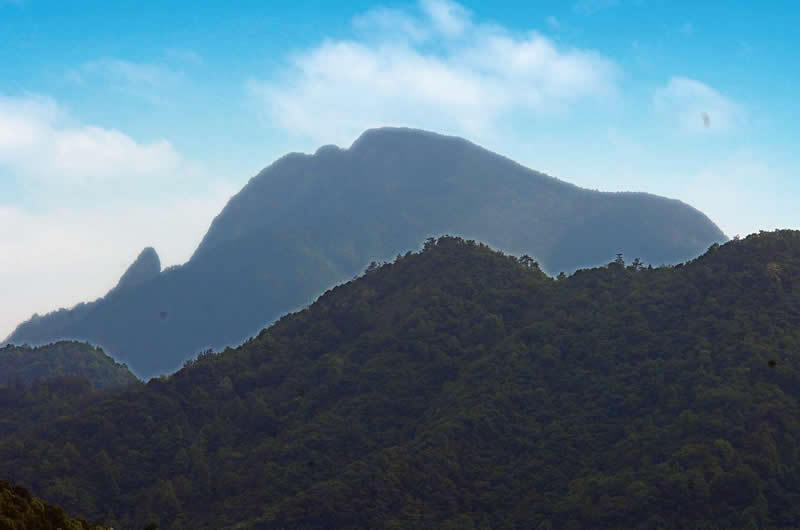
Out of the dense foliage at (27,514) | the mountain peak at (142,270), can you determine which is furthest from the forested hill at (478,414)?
the mountain peak at (142,270)

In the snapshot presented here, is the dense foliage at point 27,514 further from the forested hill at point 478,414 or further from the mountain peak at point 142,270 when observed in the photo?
the mountain peak at point 142,270

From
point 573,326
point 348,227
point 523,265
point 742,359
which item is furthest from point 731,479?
point 348,227

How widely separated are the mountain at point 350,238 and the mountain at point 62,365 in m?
52.1

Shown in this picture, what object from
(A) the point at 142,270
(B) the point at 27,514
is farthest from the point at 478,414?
(A) the point at 142,270

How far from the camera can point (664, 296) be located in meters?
55.4

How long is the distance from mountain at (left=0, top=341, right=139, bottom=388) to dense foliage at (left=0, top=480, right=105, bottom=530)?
60.5m

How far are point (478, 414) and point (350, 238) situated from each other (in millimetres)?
128833

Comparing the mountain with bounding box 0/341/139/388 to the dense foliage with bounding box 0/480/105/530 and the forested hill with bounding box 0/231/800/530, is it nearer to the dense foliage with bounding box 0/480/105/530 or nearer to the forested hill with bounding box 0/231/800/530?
the forested hill with bounding box 0/231/800/530

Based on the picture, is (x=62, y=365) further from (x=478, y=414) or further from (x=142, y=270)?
(x=142, y=270)

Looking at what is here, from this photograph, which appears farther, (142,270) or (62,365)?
(142,270)

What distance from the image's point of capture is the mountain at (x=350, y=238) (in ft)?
487

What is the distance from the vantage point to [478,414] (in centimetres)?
4850

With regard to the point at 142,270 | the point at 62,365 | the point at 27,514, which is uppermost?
the point at 142,270

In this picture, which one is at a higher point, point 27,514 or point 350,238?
point 350,238
